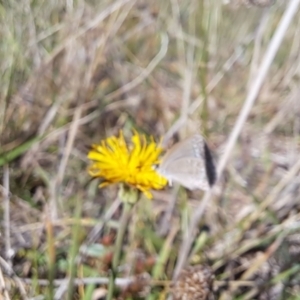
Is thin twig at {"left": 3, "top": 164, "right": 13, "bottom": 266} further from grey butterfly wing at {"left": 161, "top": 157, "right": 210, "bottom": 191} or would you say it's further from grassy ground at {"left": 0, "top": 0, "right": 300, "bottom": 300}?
grey butterfly wing at {"left": 161, "top": 157, "right": 210, "bottom": 191}

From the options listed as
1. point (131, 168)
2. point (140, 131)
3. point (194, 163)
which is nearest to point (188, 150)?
point (194, 163)

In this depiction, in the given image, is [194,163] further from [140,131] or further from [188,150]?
[140,131]

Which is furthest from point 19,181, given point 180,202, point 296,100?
point 296,100

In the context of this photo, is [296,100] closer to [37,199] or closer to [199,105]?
[199,105]

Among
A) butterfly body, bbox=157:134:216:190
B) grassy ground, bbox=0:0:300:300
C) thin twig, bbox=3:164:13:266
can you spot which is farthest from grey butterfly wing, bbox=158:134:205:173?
thin twig, bbox=3:164:13:266

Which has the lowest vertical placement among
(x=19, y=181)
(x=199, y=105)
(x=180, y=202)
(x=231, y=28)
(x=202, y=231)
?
(x=202, y=231)

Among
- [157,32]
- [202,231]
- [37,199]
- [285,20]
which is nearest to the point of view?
[285,20]

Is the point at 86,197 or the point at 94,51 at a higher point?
the point at 94,51
